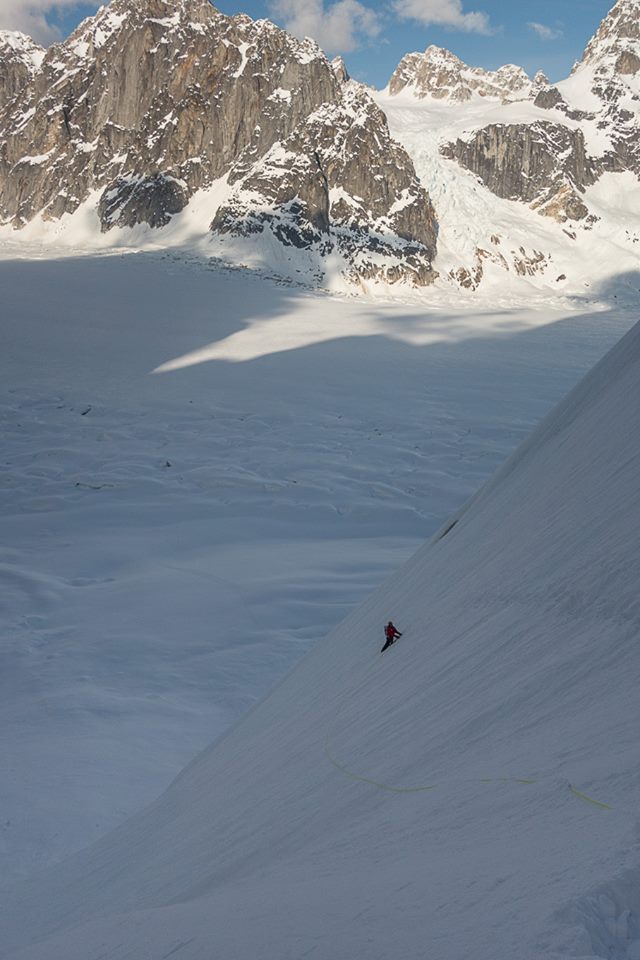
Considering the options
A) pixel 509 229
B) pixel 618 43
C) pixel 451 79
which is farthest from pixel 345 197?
pixel 451 79

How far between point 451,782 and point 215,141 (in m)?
85.0

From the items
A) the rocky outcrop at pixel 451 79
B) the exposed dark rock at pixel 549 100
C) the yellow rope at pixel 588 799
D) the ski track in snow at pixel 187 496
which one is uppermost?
the rocky outcrop at pixel 451 79

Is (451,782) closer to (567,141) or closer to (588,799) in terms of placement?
(588,799)

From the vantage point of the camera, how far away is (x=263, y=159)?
7681 centimetres

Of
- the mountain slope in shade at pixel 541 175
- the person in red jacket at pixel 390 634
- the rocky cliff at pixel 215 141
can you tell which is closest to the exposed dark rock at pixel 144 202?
the rocky cliff at pixel 215 141

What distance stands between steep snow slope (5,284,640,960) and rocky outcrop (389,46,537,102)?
15237 cm

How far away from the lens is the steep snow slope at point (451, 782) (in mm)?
1479

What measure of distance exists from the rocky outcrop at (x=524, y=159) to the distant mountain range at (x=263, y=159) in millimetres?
171

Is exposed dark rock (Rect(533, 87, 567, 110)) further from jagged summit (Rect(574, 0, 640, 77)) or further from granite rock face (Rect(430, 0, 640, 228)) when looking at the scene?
jagged summit (Rect(574, 0, 640, 77))

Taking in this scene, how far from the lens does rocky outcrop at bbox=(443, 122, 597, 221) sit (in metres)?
96.6

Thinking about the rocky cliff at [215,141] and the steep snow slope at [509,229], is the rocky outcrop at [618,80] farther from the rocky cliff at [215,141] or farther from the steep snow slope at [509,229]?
the rocky cliff at [215,141]

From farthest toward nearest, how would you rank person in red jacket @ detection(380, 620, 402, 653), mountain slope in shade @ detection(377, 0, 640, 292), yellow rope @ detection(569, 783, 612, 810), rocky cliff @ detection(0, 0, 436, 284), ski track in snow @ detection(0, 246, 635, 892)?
mountain slope in shade @ detection(377, 0, 640, 292)
rocky cliff @ detection(0, 0, 436, 284)
ski track in snow @ detection(0, 246, 635, 892)
person in red jacket @ detection(380, 620, 402, 653)
yellow rope @ detection(569, 783, 612, 810)

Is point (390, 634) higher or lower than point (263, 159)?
lower

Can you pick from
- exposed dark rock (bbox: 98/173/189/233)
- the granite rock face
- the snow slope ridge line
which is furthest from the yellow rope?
the granite rock face
